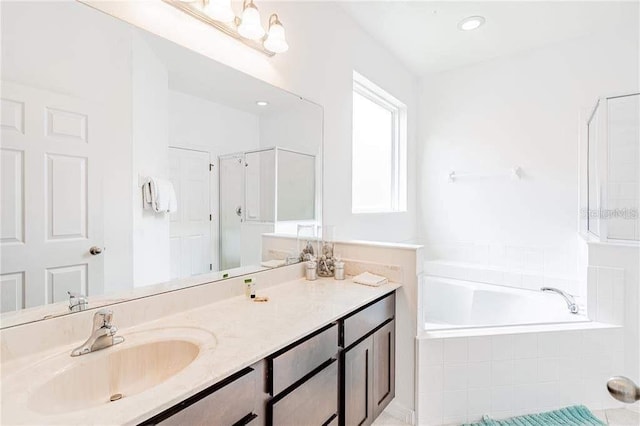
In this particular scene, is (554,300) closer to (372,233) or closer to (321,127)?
(372,233)

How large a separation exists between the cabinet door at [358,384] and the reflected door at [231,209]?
725 mm

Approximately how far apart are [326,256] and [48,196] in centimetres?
146

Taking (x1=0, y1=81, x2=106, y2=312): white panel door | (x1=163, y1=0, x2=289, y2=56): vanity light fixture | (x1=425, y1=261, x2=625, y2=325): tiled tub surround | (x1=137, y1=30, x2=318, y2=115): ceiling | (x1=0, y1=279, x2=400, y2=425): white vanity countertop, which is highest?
(x1=163, y1=0, x2=289, y2=56): vanity light fixture

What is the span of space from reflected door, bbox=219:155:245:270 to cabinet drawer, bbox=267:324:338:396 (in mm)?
591

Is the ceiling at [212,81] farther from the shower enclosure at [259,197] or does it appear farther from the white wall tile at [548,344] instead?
the white wall tile at [548,344]

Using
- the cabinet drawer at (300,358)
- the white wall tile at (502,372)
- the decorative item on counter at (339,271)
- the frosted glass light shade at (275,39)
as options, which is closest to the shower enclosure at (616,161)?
the white wall tile at (502,372)

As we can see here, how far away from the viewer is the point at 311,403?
1201 millimetres

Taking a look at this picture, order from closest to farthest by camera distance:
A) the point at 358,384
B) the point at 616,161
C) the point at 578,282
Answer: the point at 358,384, the point at 616,161, the point at 578,282

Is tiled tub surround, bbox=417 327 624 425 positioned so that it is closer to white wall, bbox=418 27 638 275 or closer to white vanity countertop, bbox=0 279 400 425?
white vanity countertop, bbox=0 279 400 425

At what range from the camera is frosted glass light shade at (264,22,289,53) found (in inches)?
63.7

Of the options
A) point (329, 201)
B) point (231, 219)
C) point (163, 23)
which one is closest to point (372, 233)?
point (329, 201)

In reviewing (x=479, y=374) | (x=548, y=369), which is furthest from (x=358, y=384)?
(x=548, y=369)

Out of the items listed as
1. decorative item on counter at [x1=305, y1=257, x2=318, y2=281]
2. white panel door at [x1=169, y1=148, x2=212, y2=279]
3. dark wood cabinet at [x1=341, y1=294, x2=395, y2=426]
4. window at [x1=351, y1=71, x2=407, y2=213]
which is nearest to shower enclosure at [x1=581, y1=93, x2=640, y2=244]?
window at [x1=351, y1=71, x2=407, y2=213]

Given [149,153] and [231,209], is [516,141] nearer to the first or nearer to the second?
[231,209]
